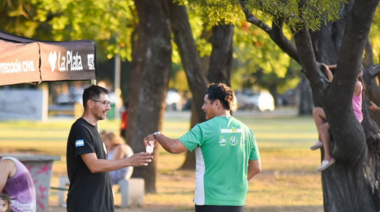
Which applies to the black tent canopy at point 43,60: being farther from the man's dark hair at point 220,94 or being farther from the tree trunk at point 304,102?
the tree trunk at point 304,102

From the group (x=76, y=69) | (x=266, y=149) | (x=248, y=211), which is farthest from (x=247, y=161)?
(x=266, y=149)

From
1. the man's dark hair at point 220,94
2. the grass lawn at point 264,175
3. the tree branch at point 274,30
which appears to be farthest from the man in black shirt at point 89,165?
the grass lawn at point 264,175

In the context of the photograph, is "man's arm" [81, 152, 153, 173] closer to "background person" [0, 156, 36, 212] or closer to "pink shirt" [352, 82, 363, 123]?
"background person" [0, 156, 36, 212]

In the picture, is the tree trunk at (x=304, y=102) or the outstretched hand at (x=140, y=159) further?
the tree trunk at (x=304, y=102)

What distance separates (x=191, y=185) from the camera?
61.4 ft

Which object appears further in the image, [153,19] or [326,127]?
[153,19]

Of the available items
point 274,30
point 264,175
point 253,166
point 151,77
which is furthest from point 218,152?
point 264,175

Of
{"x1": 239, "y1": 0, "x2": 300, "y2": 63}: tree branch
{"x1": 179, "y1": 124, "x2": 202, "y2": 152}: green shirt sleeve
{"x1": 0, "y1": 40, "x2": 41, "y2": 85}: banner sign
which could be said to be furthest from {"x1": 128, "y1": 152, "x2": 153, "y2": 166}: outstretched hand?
{"x1": 239, "y1": 0, "x2": 300, "y2": 63}: tree branch

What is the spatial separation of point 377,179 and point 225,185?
A: 4.50 metres

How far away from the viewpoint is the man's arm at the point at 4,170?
6684 mm

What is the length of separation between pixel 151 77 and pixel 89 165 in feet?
32.5

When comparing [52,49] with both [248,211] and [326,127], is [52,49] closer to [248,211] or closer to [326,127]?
[326,127]

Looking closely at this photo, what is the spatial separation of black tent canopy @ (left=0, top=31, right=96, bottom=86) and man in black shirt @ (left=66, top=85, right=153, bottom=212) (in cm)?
131

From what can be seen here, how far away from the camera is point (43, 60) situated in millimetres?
8211
